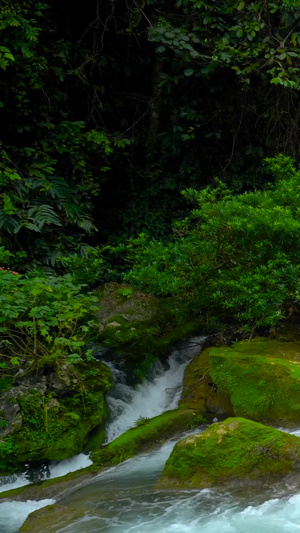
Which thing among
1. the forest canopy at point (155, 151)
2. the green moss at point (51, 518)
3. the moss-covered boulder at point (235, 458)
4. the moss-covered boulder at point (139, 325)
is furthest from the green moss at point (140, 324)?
the green moss at point (51, 518)

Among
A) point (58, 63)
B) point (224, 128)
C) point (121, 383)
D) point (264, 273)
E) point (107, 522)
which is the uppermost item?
point (58, 63)

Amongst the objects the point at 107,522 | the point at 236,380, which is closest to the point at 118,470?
the point at 107,522

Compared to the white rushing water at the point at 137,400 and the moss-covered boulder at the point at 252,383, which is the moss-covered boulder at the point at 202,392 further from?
the white rushing water at the point at 137,400

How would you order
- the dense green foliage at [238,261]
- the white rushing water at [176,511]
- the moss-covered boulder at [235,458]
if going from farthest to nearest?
the dense green foliage at [238,261]
the moss-covered boulder at [235,458]
the white rushing water at [176,511]

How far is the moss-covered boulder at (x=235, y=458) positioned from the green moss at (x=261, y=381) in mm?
733

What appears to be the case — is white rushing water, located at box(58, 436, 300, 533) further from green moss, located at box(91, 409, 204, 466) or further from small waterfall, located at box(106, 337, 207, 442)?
small waterfall, located at box(106, 337, 207, 442)

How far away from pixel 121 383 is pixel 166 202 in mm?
4395

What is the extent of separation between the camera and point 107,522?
3699 millimetres

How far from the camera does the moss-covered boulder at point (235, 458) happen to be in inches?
151

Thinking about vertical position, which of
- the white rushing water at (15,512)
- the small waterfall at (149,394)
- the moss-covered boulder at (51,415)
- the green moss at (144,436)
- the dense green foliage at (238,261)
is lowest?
the small waterfall at (149,394)

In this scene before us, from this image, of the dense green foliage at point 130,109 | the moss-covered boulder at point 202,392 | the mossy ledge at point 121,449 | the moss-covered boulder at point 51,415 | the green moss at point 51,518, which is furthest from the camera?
the dense green foliage at point 130,109

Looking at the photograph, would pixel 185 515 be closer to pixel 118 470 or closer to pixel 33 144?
pixel 118 470

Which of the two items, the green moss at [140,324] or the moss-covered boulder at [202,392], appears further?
the green moss at [140,324]

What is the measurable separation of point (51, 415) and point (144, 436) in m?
0.75
